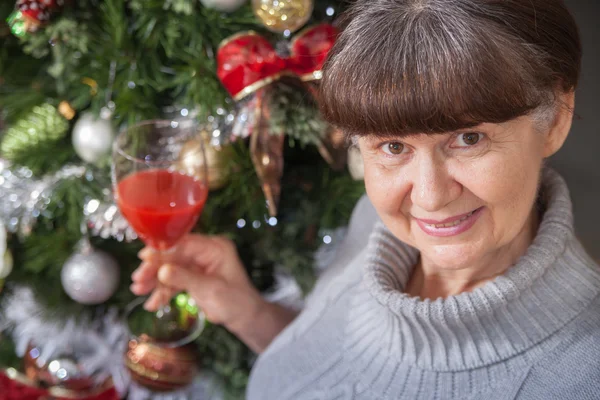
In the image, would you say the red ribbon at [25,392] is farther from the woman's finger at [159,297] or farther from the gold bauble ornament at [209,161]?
the gold bauble ornament at [209,161]

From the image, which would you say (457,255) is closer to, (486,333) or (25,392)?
(486,333)

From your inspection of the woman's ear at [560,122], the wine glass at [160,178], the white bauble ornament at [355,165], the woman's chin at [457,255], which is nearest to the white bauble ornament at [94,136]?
the wine glass at [160,178]

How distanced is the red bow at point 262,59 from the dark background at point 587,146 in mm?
693

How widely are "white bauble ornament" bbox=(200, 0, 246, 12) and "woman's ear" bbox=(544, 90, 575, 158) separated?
1.96 ft

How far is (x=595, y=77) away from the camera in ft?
5.27

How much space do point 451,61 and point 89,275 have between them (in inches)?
38.4

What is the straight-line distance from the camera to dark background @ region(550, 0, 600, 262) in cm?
159

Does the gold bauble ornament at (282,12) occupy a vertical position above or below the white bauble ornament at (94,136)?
above

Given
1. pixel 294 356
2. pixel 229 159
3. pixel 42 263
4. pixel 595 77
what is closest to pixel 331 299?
pixel 294 356

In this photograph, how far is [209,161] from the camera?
4.30 ft

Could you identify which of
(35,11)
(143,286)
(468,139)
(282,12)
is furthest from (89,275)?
(468,139)

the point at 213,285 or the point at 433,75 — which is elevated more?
the point at 433,75

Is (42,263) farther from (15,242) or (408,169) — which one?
(408,169)

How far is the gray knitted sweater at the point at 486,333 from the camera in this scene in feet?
3.13
